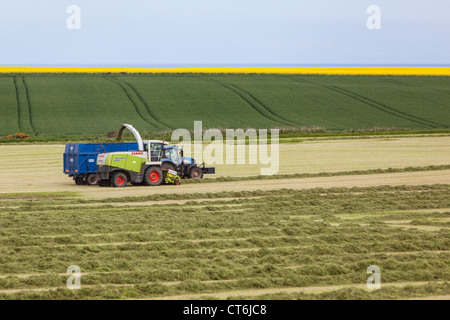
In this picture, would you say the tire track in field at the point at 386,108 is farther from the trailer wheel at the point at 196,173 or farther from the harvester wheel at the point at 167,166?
the harvester wheel at the point at 167,166

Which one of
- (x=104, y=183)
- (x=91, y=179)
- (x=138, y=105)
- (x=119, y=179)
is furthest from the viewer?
(x=138, y=105)

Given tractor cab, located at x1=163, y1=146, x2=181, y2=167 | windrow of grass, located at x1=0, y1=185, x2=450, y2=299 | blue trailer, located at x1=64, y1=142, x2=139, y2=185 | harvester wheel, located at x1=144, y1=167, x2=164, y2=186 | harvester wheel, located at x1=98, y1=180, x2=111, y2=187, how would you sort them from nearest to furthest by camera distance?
windrow of grass, located at x1=0, y1=185, x2=450, y2=299, harvester wheel, located at x1=144, y1=167, x2=164, y2=186, blue trailer, located at x1=64, y1=142, x2=139, y2=185, harvester wheel, located at x1=98, y1=180, x2=111, y2=187, tractor cab, located at x1=163, y1=146, x2=181, y2=167

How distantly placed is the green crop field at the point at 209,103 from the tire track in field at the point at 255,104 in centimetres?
10

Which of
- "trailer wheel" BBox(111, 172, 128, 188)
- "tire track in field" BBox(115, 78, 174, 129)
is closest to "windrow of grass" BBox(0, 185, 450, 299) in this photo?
"trailer wheel" BBox(111, 172, 128, 188)

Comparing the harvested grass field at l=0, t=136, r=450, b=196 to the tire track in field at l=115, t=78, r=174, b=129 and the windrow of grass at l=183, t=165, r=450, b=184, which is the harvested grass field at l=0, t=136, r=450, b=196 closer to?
the windrow of grass at l=183, t=165, r=450, b=184

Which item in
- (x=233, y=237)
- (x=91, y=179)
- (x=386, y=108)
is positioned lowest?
(x=91, y=179)

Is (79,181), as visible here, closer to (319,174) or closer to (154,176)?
(154,176)

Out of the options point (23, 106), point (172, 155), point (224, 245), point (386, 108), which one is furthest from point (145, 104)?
point (224, 245)

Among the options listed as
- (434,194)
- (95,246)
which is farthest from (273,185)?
(95,246)

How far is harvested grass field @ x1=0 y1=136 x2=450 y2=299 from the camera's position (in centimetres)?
1420

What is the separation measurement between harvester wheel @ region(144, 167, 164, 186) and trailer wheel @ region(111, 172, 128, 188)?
36.9 inches

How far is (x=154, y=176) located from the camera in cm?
3238

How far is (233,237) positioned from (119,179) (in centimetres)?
1359

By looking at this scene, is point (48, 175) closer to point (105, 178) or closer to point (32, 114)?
point (105, 178)
